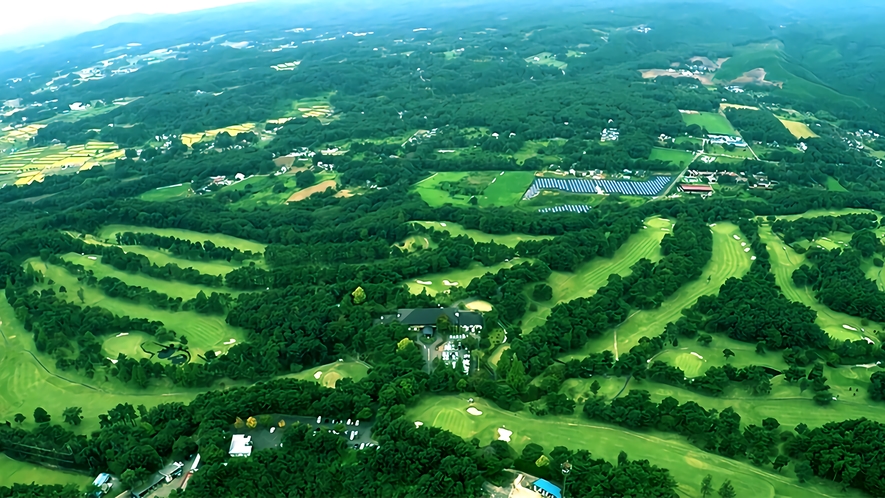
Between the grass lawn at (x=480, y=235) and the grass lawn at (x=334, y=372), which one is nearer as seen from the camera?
the grass lawn at (x=334, y=372)

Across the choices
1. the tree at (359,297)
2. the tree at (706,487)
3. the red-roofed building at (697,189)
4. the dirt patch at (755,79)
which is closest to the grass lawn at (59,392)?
the tree at (359,297)

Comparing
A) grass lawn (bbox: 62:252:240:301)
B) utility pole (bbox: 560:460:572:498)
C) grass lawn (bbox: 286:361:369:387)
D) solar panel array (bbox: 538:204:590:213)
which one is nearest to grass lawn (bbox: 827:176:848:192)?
solar panel array (bbox: 538:204:590:213)

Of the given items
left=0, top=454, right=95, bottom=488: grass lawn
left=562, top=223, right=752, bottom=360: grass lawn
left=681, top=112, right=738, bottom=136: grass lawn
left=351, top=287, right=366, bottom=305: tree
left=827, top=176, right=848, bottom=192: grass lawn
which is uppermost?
left=351, top=287, right=366, bottom=305: tree

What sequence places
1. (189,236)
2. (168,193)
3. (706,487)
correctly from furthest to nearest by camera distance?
(168,193), (189,236), (706,487)

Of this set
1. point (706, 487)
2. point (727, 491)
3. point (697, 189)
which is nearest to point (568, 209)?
point (697, 189)

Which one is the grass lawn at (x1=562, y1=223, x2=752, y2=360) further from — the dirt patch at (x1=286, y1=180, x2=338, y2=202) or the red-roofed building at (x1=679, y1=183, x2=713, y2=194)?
the dirt patch at (x1=286, y1=180, x2=338, y2=202)

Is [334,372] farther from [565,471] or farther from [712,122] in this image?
[712,122]

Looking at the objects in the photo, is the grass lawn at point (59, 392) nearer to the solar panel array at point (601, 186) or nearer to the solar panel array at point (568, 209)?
the solar panel array at point (568, 209)
